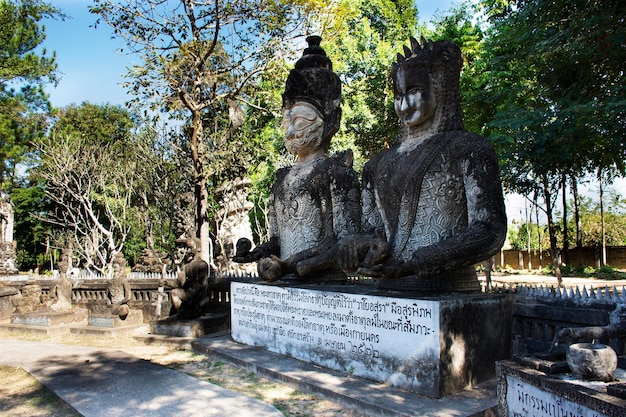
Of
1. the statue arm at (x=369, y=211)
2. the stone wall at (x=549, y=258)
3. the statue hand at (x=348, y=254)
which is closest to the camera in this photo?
the statue hand at (x=348, y=254)

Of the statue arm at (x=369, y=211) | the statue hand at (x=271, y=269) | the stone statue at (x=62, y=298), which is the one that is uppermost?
the statue arm at (x=369, y=211)

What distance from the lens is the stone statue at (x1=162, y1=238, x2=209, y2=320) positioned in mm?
8289

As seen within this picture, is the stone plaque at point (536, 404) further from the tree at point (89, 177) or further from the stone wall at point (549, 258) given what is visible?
the stone wall at point (549, 258)

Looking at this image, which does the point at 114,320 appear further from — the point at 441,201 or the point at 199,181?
the point at 441,201

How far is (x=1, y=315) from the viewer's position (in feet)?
37.0

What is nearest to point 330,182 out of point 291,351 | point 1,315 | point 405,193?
point 405,193

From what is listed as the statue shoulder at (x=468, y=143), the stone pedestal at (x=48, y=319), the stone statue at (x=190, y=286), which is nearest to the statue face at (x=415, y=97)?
the statue shoulder at (x=468, y=143)

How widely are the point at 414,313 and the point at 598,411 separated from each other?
185 centimetres

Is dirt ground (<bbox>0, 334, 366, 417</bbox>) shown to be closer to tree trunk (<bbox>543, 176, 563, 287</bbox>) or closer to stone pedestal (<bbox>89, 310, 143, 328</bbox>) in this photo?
stone pedestal (<bbox>89, 310, 143, 328</bbox>)

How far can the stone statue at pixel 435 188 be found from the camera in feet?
14.0

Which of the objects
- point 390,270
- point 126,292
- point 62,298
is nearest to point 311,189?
point 390,270

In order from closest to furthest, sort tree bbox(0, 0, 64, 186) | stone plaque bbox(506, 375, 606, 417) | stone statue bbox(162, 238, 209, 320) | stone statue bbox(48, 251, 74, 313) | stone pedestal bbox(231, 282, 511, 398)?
stone plaque bbox(506, 375, 606, 417), stone pedestal bbox(231, 282, 511, 398), stone statue bbox(162, 238, 209, 320), stone statue bbox(48, 251, 74, 313), tree bbox(0, 0, 64, 186)

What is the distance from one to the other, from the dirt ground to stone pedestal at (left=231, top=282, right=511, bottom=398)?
0.54 metres

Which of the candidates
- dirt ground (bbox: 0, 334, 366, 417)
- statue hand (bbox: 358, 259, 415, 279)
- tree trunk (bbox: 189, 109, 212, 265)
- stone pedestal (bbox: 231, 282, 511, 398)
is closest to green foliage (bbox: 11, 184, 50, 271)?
tree trunk (bbox: 189, 109, 212, 265)
